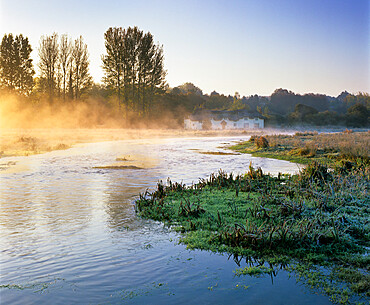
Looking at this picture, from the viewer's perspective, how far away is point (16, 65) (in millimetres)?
52438

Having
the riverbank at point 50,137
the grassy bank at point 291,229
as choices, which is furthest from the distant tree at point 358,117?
the grassy bank at point 291,229

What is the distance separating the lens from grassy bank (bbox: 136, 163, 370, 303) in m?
5.35

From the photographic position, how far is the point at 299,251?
601 centimetres

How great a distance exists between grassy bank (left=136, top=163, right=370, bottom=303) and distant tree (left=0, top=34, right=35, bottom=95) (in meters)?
48.8

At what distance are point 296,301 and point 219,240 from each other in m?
2.23

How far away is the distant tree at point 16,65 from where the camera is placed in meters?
51.6

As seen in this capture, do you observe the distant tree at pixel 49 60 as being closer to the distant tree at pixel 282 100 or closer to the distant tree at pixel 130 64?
the distant tree at pixel 130 64

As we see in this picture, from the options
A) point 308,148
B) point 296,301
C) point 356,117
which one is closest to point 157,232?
point 296,301

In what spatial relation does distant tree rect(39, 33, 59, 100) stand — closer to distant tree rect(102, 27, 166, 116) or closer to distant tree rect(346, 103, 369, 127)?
distant tree rect(102, 27, 166, 116)

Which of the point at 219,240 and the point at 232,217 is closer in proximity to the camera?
the point at 219,240

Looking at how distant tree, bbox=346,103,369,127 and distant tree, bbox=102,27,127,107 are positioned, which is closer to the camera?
distant tree, bbox=102,27,127,107

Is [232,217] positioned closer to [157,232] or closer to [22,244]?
[157,232]

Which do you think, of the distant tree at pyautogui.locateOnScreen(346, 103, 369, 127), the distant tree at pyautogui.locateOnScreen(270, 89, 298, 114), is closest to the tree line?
the distant tree at pyautogui.locateOnScreen(346, 103, 369, 127)

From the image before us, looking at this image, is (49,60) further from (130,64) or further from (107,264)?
(107,264)
